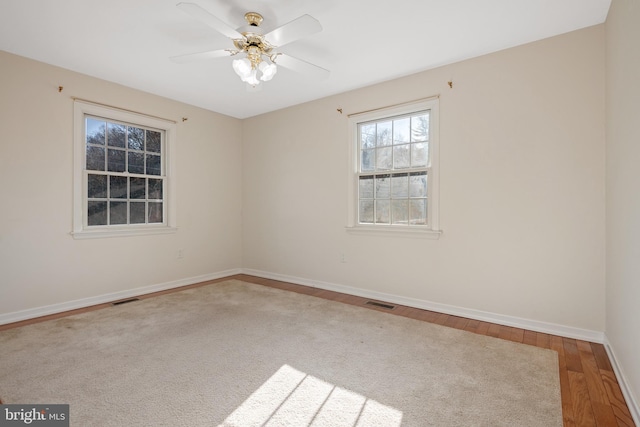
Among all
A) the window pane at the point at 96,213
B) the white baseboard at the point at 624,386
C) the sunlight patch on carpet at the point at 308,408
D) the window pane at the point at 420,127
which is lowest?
the sunlight patch on carpet at the point at 308,408

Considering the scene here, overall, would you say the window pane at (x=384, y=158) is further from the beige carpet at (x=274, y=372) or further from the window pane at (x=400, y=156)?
the beige carpet at (x=274, y=372)

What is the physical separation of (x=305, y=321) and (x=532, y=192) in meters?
2.44

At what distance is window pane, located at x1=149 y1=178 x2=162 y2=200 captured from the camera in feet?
14.1

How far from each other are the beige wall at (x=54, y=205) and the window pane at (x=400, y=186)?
2.94m

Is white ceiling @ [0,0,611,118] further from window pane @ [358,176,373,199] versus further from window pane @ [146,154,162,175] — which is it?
window pane @ [358,176,373,199]

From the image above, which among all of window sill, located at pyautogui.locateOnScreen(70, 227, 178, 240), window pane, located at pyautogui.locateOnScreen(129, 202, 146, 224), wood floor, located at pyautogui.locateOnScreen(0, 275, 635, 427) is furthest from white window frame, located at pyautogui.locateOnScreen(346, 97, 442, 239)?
window pane, located at pyautogui.locateOnScreen(129, 202, 146, 224)

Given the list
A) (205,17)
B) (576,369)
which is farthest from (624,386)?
(205,17)

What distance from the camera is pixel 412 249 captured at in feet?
11.8

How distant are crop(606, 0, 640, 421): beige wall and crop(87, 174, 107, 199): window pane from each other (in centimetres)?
484

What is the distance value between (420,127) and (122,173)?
3701mm

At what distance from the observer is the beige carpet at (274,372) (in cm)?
171

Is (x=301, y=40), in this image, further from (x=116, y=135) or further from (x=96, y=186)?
(x=96, y=186)

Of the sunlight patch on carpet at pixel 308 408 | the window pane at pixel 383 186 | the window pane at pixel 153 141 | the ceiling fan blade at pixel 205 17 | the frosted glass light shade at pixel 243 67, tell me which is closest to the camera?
the sunlight patch on carpet at pixel 308 408

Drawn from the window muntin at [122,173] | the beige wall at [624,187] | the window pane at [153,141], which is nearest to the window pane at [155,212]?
the window muntin at [122,173]
